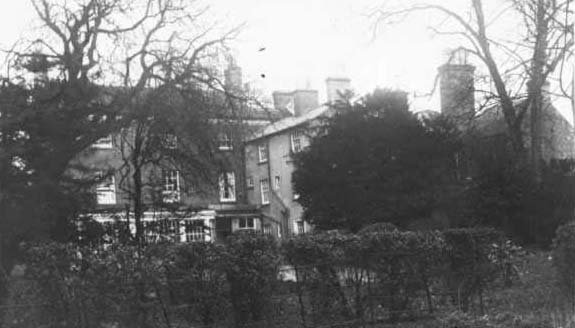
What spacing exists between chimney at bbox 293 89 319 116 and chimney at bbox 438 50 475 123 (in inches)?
687

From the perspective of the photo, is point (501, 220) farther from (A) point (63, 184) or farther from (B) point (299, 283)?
(B) point (299, 283)

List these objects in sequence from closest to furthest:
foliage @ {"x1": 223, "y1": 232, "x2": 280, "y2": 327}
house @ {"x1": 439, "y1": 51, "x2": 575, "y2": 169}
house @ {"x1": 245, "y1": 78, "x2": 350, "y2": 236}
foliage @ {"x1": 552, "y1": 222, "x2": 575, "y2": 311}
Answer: foliage @ {"x1": 223, "y1": 232, "x2": 280, "y2": 327}
foliage @ {"x1": 552, "y1": 222, "x2": 575, "y2": 311}
house @ {"x1": 439, "y1": 51, "x2": 575, "y2": 169}
house @ {"x1": 245, "y1": 78, "x2": 350, "y2": 236}

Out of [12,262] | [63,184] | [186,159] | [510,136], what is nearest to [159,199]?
[186,159]

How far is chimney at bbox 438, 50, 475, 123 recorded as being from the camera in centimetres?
2979

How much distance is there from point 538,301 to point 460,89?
19.6m

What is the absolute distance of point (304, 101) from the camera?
50.6 meters

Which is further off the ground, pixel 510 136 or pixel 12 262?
pixel 510 136

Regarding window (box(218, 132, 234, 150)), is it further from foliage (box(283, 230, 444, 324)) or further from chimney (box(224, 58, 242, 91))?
foliage (box(283, 230, 444, 324))

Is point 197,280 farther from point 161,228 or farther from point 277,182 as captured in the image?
point 277,182

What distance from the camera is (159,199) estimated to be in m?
26.8

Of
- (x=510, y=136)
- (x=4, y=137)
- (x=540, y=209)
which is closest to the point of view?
(x=4, y=137)

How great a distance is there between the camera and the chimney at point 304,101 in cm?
5003

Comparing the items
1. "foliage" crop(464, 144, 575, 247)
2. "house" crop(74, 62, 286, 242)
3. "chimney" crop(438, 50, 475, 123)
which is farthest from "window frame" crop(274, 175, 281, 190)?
"foliage" crop(464, 144, 575, 247)

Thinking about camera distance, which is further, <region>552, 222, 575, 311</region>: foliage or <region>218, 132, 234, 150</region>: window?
<region>218, 132, 234, 150</region>: window
